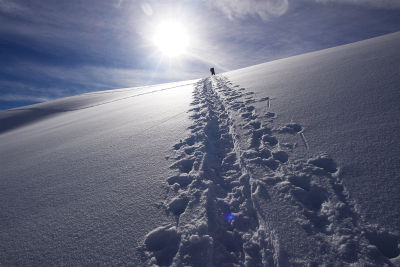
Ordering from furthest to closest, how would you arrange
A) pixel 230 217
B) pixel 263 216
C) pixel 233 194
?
pixel 233 194 < pixel 230 217 < pixel 263 216

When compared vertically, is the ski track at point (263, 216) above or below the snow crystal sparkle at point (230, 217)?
above

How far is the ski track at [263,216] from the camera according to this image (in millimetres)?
1083

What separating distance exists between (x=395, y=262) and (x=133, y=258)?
1387 millimetres

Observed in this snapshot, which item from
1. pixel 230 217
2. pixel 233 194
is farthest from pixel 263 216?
pixel 233 194

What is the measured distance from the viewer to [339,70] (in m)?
3.97

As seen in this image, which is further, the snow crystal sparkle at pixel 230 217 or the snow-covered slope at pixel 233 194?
the snow crystal sparkle at pixel 230 217

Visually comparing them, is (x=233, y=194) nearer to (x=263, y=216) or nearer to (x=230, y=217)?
(x=230, y=217)

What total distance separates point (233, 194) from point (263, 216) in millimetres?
350

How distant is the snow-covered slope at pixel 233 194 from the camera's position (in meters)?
1.17

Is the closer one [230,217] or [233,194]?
[230,217]

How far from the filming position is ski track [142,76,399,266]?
1083 mm

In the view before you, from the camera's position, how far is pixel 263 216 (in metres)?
1.36

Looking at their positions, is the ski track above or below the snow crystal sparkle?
above

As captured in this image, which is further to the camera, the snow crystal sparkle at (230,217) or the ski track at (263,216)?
the snow crystal sparkle at (230,217)
